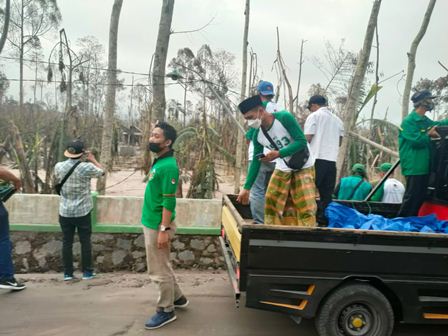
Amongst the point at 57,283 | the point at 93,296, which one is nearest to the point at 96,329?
the point at 93,296

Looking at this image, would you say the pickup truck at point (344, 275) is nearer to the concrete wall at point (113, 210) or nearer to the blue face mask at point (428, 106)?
the blue face mask at point (428, 106)

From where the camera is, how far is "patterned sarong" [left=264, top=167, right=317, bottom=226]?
344 cm

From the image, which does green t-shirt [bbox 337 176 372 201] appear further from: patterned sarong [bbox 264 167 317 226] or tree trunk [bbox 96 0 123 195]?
tree trunk [bbox 96 0 123 195]

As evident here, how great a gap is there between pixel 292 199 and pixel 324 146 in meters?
0.88

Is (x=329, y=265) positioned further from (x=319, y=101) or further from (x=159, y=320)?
(x=319, y=101)

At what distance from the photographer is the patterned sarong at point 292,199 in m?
3.44

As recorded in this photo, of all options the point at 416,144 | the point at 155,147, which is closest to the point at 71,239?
the point at 155,147

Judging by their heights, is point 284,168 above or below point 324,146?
below

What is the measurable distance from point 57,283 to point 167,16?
15.9 feet

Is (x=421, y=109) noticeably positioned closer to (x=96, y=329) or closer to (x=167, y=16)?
(x=96, y=329)

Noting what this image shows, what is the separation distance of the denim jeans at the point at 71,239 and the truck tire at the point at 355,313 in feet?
9.53

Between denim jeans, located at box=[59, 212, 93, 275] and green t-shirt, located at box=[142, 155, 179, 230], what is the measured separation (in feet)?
4.86

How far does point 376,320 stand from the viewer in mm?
3061

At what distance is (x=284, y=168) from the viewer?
11.6ft
